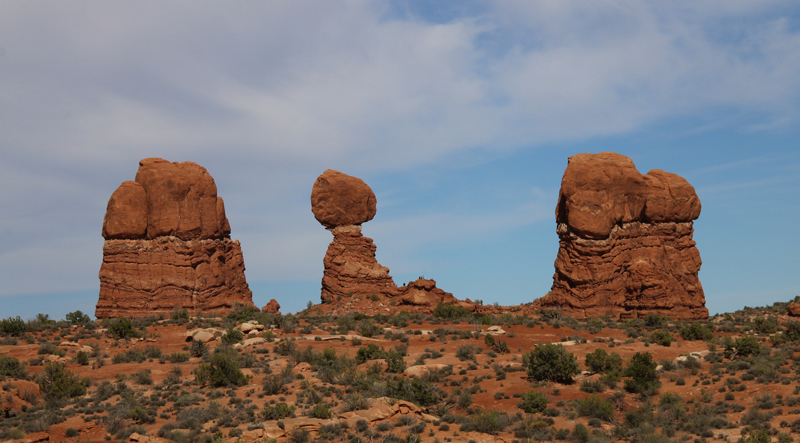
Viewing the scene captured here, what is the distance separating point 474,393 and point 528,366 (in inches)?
150

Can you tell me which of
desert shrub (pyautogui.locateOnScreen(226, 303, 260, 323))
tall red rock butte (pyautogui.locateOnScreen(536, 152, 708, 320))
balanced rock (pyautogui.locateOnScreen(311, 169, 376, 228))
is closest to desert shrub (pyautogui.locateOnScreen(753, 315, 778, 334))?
tall red rock butte (pyautogui.locateOnScreen(536, 152, 708, 320))

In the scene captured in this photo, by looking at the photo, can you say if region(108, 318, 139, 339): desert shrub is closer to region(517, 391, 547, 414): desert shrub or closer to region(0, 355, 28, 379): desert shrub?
region(0, 355, 28, 379): desert shrub

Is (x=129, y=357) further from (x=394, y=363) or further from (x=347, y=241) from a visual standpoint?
(x=347, y=241)

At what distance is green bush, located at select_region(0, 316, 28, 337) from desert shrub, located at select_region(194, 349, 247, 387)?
16.0 meters

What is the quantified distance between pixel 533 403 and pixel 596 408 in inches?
90.2

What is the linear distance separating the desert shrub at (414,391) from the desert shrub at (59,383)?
12351mm

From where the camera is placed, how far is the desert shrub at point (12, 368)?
1106 inches

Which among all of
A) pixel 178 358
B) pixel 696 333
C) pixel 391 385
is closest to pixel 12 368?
pixel 178 358

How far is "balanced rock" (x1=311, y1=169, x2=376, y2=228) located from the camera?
5241cm

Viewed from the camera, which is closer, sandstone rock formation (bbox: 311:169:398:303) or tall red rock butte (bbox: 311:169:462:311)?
tall red rock butte (bbox: 311:169:462:311)

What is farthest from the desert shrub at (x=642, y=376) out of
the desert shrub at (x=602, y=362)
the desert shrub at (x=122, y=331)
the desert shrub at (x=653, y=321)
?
the desert shrub at (x=122, y=331)

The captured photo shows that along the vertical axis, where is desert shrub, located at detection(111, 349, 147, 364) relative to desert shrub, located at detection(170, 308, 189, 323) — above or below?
below

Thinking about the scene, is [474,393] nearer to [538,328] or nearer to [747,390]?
[747,390]

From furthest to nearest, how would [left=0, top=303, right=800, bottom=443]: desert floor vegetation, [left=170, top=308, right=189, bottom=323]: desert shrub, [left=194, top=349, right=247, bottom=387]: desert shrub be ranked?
[left=170, top=308, right=189, bottom=323]: desert shrub < [left=194, top=349, right=247, bottom=387]: desert shrub < [left=0, top=303, right=800, bottom=443]: desert floor vegetation
